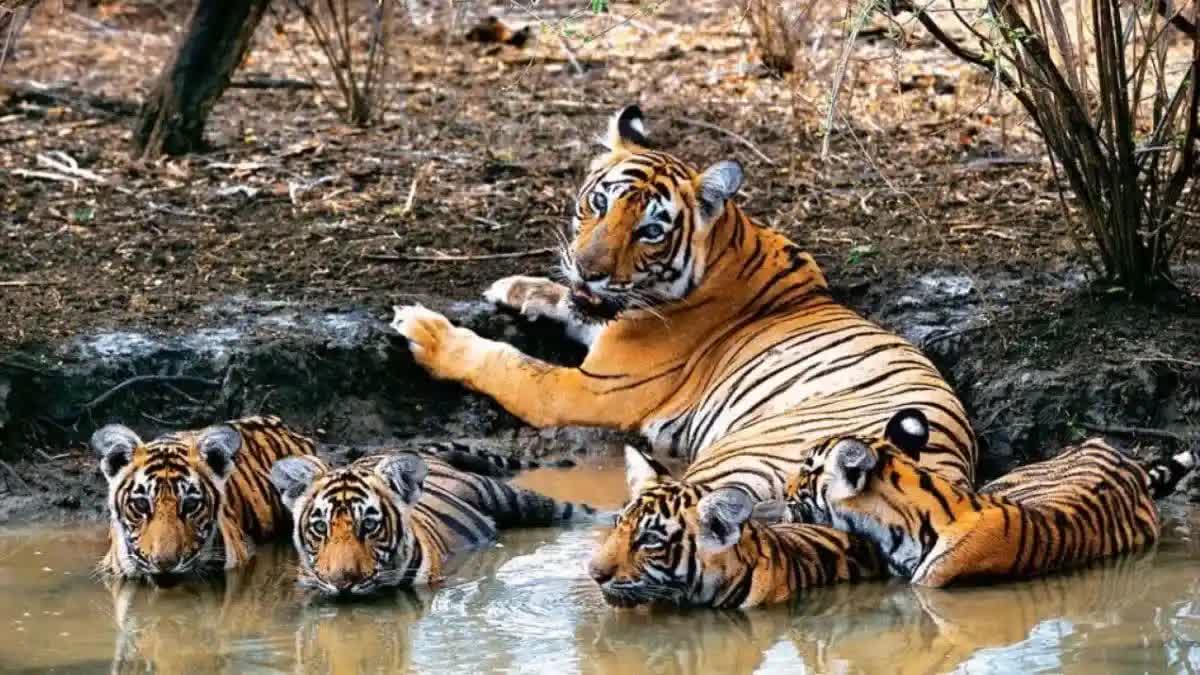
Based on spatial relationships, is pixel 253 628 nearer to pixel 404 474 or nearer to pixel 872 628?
pixel 404 474

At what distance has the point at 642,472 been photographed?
593 cm

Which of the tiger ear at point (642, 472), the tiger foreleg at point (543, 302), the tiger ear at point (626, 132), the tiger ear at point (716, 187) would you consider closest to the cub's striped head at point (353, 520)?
the tiger ear at point (642, 472)

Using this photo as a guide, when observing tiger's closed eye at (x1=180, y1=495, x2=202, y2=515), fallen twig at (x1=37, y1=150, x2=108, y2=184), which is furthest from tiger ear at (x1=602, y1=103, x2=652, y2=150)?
fallen twig at (x1=37, y1=150, x2=108, y2=184)

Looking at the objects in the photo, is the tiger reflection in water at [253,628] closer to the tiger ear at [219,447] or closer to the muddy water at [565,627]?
the muddy water at [565,627]

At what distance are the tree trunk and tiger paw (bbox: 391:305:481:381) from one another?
235cm

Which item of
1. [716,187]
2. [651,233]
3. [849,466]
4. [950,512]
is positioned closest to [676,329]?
[651,233]

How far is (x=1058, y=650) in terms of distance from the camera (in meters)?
5.27

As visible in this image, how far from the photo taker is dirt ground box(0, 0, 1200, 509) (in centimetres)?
765

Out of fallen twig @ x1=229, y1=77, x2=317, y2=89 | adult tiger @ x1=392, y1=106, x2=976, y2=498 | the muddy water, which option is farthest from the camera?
fallen twig @ x1=229, y1=77, x2=317, y2=89

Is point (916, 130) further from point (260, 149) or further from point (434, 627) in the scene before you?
→ point (434, 627)

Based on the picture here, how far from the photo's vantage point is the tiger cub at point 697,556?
560 cm

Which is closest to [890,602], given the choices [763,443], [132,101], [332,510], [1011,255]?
[763,443]

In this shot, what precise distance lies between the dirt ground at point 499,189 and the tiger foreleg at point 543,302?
0.29 m

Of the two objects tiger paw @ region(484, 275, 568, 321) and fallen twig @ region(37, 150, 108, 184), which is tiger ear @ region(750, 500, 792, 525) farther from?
fallen twig @ region(37, 150, 108, 184)
